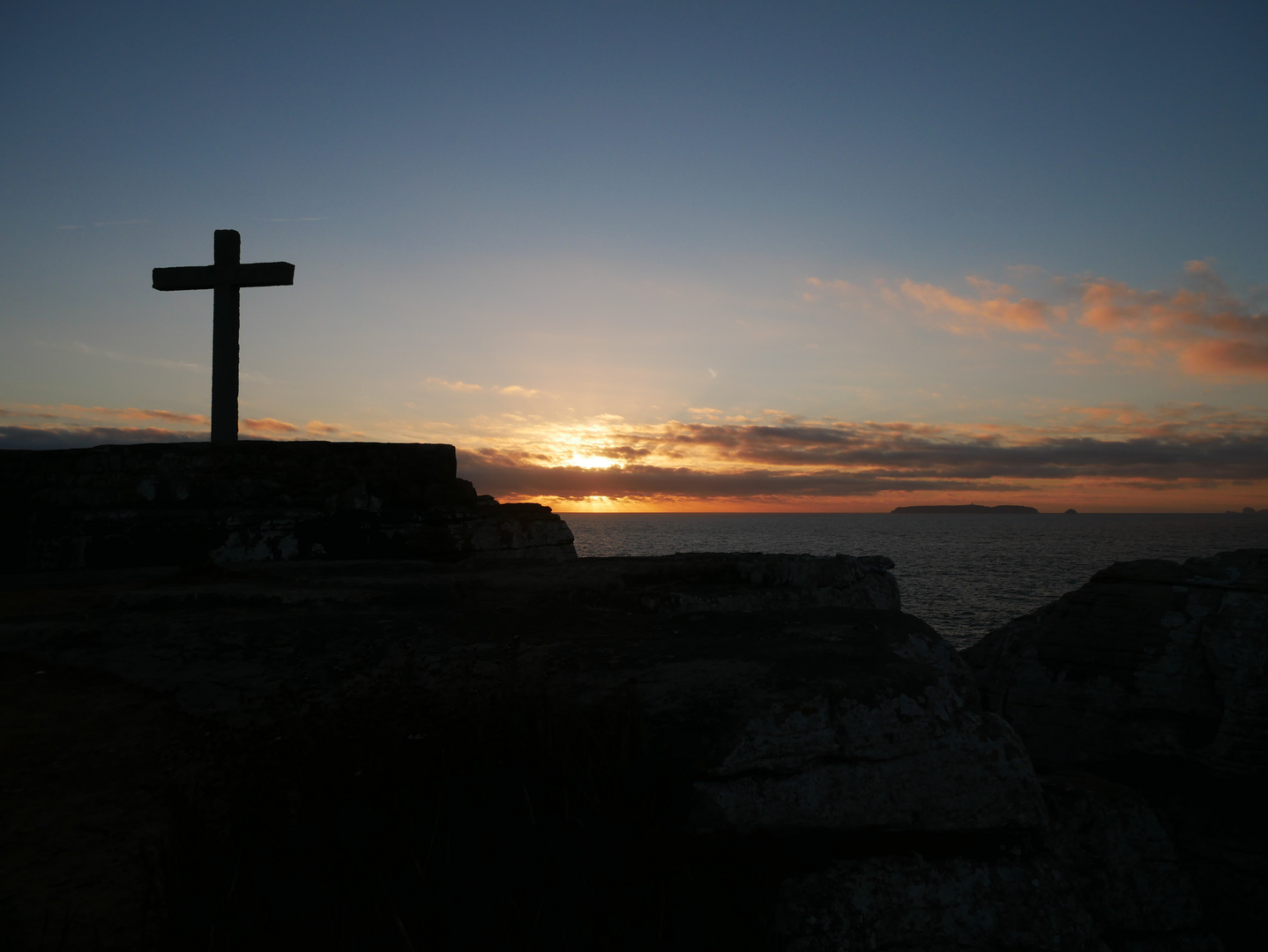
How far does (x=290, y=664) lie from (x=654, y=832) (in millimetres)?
2370

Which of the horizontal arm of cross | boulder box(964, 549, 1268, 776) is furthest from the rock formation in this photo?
the horizontal arm of cross

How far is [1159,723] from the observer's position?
26.2 feet

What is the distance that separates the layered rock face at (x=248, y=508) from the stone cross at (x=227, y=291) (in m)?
1.64

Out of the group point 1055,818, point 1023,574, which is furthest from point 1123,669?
point 1023,574

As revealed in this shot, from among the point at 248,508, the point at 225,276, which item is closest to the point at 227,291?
the point at 225,276

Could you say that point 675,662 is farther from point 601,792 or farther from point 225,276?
point 225,276

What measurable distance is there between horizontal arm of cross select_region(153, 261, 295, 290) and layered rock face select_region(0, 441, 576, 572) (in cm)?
272

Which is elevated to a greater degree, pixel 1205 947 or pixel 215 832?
pixel 215 832

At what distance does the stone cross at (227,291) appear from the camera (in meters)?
9.30

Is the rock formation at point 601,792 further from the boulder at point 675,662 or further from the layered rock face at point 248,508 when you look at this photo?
the layered rock face at point 248,508

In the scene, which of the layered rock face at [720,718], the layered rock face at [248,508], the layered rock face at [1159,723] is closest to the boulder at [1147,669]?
the layered rock face at [1159,723]

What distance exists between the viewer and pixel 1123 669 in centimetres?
863

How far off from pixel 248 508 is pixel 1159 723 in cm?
1062

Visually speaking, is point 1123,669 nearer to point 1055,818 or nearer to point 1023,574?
point 1055,818
